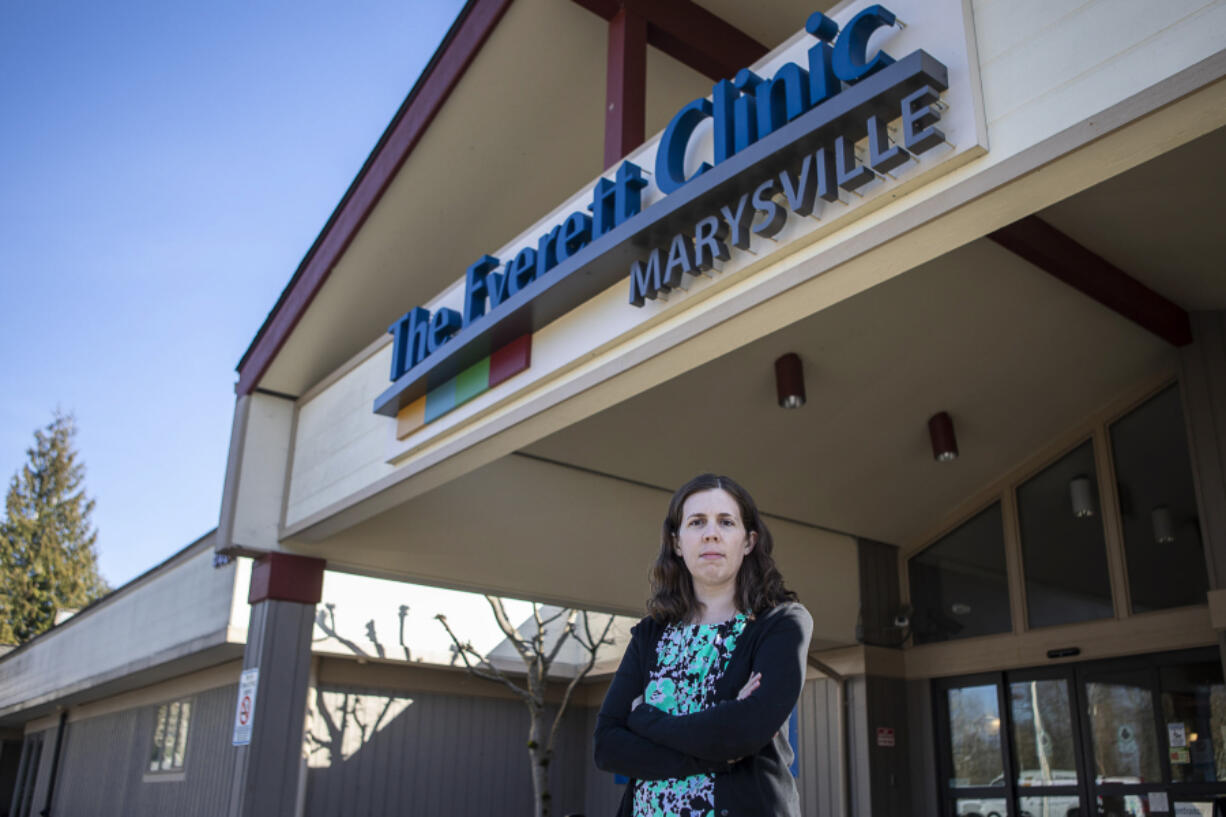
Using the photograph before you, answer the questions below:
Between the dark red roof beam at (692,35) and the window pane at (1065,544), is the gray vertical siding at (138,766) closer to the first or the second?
the dark red roof beam at (692,35)

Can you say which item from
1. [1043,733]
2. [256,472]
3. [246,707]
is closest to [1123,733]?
[1043,733]

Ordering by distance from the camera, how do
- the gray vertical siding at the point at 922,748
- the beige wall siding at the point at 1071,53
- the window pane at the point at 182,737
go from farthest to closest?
the window pane at the point at 182,737 < the gray vertical siding at the point at 922,748 < the beige wall siding at the point at 1071,53

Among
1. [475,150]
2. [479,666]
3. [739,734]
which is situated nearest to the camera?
[739,734]

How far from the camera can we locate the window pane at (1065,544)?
27.2 ft

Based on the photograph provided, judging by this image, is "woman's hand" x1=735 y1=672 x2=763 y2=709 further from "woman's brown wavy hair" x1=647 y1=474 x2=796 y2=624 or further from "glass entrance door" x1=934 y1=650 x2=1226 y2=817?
"glass entrance door" x1=934 y1=650 x2=1226 y2=817

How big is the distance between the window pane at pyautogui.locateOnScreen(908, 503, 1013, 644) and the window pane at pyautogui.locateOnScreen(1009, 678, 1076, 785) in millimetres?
543

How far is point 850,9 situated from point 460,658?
917cm

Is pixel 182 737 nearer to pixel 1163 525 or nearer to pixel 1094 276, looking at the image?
pixel 1163 525

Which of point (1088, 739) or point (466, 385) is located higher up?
point (466, 385)

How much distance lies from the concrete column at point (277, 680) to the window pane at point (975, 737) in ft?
17.7

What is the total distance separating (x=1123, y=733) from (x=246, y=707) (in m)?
6.15

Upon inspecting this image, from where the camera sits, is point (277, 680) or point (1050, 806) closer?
point (277, 680)

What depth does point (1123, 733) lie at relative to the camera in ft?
25.7

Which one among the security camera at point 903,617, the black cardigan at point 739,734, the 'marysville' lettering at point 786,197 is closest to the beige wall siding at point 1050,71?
the 'marysville' lettering at point 786,197
